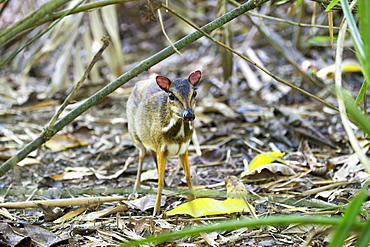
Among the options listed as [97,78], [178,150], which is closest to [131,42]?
[97,78]

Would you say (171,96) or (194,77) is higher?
(194,77)

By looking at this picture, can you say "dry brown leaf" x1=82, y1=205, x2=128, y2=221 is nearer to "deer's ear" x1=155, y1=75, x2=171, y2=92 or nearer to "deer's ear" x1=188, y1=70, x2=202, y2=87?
"deer's ear" x1=155, y1=75, x2=171, y2=92

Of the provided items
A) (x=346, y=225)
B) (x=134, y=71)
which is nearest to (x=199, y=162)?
(x=134, y=71)

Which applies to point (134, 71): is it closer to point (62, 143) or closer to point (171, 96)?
point (171, 96)

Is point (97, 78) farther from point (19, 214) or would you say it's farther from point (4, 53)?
point (19, 214)

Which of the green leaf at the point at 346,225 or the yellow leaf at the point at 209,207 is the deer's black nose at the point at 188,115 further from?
the green leaf at the point at 346,225

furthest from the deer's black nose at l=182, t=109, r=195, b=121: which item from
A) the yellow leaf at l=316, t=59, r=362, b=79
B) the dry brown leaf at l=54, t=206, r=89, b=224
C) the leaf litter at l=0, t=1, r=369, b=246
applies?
the yellow leaf at l=316, t=59, r=362, b=79

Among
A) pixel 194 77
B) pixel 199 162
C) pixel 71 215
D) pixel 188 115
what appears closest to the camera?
pixel 188 115
